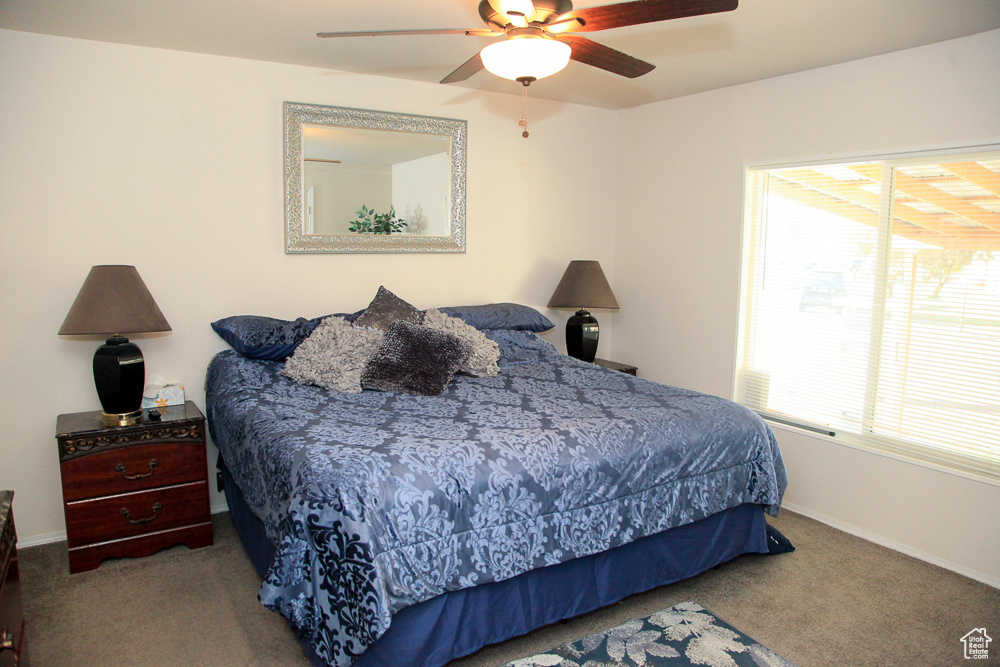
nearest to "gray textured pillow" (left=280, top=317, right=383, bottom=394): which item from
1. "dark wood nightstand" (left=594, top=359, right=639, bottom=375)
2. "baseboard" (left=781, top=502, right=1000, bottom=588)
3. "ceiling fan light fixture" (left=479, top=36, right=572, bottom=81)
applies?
"ceiling fan light fixture" (left=479, top=36, right=572, bottom=81)

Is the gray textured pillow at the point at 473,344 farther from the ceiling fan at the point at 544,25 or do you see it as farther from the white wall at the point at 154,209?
the ceiling fan at the point at 544,25

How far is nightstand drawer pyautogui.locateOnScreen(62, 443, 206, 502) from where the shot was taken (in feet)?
8.97

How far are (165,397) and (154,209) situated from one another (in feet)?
3.13

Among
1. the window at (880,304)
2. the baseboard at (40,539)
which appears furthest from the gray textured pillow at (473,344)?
the baseboard at (40,539)

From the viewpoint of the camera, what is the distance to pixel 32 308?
2.98 metres

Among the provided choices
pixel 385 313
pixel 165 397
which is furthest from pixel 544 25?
pixel 165 397

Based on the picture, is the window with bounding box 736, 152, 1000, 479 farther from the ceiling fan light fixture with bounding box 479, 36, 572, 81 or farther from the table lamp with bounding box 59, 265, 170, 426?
the table lamp with bounding box 59, 265, 170, 426

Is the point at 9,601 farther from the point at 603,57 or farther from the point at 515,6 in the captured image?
the point at 603,57

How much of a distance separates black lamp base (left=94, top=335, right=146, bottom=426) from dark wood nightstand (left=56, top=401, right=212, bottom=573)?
68mm

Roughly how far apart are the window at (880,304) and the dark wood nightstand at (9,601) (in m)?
3.56

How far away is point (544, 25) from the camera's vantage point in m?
2.11

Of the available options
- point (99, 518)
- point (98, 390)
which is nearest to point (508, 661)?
point (99, 518)

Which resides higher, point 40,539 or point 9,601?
point 9,601

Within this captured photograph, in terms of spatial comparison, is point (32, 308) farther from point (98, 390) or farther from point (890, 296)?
point (890, 296)
